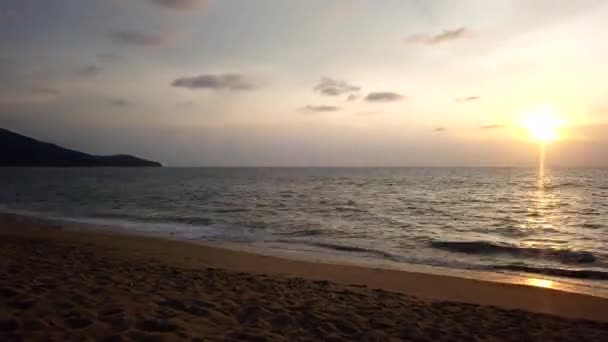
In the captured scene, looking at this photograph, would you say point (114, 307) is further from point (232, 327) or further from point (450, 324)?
point (450, 324)

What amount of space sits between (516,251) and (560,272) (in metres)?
3.70

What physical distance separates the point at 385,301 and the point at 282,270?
4258 mm

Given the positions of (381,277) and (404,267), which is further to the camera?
(404,267)

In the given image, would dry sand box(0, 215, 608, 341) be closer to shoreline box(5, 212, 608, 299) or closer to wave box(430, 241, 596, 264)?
shoreline box(5, 212, 608, 299)

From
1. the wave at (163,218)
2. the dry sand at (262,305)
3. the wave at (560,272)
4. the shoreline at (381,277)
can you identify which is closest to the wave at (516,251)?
the wave at (560,272)

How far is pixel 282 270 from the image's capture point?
11.9 meters

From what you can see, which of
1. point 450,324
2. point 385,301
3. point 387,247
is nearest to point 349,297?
point 385,301

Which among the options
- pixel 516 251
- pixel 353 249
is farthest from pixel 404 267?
pixel 516 251

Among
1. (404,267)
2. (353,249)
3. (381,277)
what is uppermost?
(381,277)

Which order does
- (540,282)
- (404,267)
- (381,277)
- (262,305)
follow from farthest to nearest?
(404,267) < (540,282) < (381,277) < (262,305)

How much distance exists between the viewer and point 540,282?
11656 millimetres

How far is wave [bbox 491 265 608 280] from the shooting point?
12.5 m

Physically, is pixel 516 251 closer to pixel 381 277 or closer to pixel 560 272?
pixel 560 272

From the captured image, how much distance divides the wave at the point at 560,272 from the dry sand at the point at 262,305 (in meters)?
2.93
